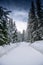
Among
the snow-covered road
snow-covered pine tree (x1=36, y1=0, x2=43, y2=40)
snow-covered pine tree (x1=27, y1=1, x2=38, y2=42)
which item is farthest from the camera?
snow-covered pine tree (x1=27, y1=1, x2=38, y2=42)

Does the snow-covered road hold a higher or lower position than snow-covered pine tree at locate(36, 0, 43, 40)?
lower

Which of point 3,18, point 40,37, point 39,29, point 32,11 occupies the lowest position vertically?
point 40,37

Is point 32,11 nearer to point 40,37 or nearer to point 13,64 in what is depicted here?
point 40,37

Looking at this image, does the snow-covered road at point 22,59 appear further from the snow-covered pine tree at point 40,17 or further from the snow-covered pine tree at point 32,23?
the snow-covered pine tree at point 32,23

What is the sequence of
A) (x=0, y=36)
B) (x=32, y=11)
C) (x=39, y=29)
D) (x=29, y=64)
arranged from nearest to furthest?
1. (x=29, y=64)
2. (x=0, y=36)
3. (x=39, y=29)
4. (x=32, y=11)

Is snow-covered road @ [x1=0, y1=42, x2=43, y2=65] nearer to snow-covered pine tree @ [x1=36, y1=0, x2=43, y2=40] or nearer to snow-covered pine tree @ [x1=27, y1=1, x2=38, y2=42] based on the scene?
snow-covered pine tree @ [x1=36, y1=0, x2=43, y2=40]

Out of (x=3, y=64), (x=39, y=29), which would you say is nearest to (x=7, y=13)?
(x=3, y=64)

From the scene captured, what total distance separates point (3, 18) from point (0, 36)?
95.7 inches

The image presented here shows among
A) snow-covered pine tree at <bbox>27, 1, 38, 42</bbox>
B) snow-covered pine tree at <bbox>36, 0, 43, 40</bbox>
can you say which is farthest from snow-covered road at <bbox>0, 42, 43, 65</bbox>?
snow-covered pine tree at <bbox>27, 1, 38, 42</bbox>

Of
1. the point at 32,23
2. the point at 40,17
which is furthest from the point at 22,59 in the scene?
the point at 32,23

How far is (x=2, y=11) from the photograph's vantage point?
15023 mm

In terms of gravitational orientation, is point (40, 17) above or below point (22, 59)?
above

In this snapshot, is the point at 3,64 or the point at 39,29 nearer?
the point at 3,64

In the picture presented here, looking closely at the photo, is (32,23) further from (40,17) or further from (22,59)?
(22,59)
